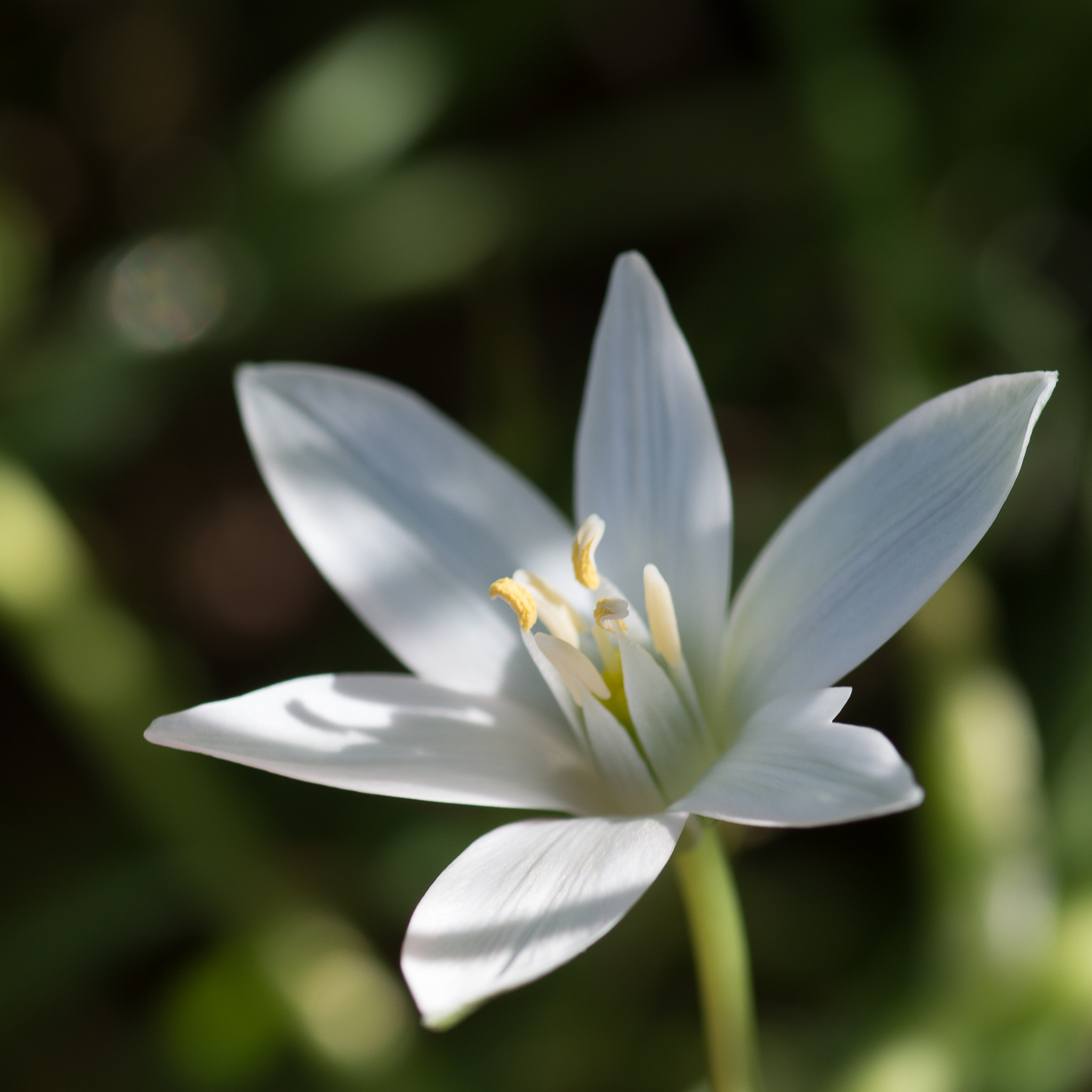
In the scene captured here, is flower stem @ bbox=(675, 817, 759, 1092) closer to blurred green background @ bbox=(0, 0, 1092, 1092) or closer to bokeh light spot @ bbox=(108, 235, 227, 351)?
blurred green background @ bbox=(0, 0, 1092, 1092)

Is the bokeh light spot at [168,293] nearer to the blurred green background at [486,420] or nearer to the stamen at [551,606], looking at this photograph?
the blurred green background at [486,420]

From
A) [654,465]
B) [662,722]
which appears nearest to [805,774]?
[662,722]

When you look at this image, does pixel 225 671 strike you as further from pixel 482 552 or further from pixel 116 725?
pixel 482 552

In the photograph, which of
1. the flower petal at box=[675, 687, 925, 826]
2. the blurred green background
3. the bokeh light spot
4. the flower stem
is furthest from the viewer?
the bokeh light spot

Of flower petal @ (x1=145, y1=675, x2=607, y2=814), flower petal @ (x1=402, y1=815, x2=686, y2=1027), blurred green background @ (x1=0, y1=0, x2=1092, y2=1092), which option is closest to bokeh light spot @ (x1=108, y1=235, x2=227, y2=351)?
blurred green background @ (x1=0, y1=0, x2=1092, y2=1092)

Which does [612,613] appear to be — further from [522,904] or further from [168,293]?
[168,293]

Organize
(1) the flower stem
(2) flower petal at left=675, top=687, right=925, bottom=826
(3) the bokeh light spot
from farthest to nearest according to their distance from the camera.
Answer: (3) the bokeh light spot
(1) the flower stem
(2) flower petal at left=675, top=687, right=925, bottom=826
